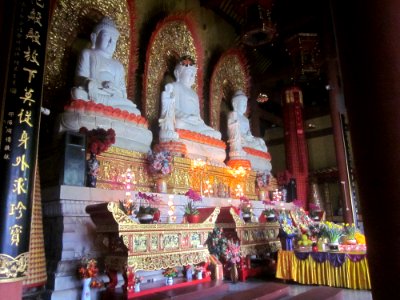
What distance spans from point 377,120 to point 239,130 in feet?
23.8

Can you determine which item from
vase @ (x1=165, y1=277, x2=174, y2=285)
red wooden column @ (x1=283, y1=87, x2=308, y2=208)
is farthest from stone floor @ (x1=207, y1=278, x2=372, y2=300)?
red wooden column @ (x1=283, y1=87, x2=308, y2=208)

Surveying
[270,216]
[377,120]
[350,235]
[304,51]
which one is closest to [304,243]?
[350,235]

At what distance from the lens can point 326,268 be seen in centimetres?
478

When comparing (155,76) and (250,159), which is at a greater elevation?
(155,76)

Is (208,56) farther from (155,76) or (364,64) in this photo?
(364,64)

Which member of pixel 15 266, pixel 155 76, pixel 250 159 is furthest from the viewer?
pixel 250 159

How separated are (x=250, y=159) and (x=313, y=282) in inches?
175

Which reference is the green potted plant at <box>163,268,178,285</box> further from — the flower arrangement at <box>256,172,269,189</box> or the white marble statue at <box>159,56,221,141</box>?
the flower arrangement at <box>256,172,269,189</box>

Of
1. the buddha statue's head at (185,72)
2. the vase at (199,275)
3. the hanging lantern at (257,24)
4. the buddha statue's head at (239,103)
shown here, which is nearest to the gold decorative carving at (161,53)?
the buddha statue's head at (185,72)

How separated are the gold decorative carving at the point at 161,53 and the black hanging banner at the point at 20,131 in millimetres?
4499

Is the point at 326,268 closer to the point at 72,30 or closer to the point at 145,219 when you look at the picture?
the point at 145,219

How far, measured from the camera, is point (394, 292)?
55.4 inches

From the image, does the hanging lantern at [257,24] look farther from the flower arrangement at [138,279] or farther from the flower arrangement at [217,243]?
the flower arrangement at [138,279]

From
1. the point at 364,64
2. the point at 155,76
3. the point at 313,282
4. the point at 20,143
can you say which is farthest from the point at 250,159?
the point at 364,64
